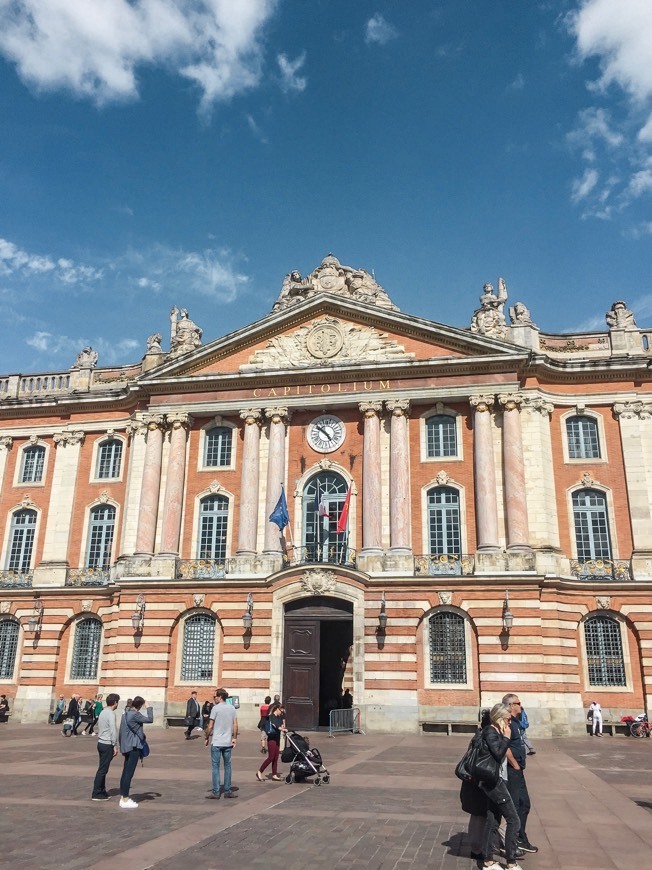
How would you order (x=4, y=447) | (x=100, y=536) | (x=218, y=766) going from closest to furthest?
1. (x=218, y=766)
2. (x=100, y=536)
3. (x=4, y=447)

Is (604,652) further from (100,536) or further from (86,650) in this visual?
(100,536)

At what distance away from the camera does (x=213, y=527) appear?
3278 centimetres

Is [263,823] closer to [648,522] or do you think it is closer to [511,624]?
[511,624]

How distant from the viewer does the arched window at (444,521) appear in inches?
1196

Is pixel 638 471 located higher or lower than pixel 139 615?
higher

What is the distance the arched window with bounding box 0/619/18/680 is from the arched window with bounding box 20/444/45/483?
684 cm

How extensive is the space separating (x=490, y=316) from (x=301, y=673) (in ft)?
54.3

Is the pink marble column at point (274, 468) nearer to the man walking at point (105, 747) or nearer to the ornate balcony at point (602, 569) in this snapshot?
the ornate balcony at point (602, 569)

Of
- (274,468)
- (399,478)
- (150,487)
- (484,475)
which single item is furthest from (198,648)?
(484,475)

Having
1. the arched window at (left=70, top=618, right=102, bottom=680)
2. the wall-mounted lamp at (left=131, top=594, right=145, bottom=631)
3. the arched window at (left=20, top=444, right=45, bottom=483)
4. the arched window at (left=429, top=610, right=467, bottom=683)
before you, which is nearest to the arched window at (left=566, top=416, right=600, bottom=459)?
the arched window at (left=429, top=610, right=467, bottom=683)

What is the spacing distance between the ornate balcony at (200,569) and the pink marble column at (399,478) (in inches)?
279

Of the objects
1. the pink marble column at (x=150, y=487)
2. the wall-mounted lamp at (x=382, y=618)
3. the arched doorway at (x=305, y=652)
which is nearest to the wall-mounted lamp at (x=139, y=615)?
the pink marble column at (x=150, y=487)

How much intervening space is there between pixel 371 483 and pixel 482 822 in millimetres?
21935

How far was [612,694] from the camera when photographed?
28781 millimetres
